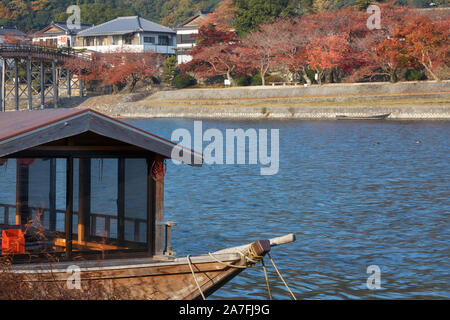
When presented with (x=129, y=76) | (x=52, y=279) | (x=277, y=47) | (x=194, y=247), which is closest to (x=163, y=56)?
(x=129, y=76)

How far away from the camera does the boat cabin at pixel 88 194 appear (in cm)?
1084

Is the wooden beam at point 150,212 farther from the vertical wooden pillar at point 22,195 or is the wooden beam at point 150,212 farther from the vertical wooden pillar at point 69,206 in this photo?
the vertical wooden pillar at point 22,195

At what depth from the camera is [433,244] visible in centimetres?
1805

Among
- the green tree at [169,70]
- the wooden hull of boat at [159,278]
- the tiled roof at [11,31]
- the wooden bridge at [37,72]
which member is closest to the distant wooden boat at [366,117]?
the green tree at [169,70]

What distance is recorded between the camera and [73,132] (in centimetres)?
1033

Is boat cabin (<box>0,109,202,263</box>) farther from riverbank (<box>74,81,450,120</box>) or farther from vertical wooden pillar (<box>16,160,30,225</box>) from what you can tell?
riverbank (<box>74,81,450,120</box>)

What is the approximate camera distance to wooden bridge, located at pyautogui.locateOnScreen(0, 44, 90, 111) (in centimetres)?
7838

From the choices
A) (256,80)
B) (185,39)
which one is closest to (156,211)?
(256,80)

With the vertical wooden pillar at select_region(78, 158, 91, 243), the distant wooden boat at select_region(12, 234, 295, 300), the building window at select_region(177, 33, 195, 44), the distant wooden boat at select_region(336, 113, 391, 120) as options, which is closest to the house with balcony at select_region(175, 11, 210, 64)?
the building window at select_region(177, 33, 195, 44)

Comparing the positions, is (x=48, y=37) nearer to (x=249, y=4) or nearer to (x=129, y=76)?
(x=129, y=76)

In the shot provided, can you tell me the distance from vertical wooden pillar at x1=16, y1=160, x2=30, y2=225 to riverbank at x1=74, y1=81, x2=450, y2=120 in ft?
191

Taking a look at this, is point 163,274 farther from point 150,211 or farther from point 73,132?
point 73,132
